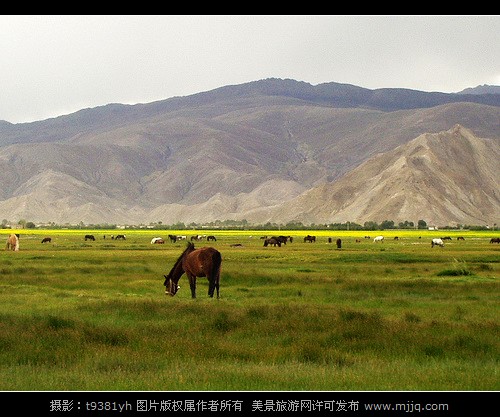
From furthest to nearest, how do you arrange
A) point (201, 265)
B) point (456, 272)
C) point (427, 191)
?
point (427, 191) → point (456, 272) → point (201, 265)

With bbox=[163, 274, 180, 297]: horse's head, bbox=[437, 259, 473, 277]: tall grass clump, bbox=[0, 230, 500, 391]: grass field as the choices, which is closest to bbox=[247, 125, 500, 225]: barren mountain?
bbox=[437, 259, 473, 277]: tall grass clump

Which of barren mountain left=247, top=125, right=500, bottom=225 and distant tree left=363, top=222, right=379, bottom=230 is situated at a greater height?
barren mountain left=247, top=125, right=500, bottom=225

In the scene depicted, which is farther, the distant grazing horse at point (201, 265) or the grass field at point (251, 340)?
the distant grazing horse at point (201, 265)

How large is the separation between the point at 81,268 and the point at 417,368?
108 feet

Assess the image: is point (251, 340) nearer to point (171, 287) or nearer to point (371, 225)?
point (171, 287)

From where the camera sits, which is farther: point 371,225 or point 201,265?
point 371,225

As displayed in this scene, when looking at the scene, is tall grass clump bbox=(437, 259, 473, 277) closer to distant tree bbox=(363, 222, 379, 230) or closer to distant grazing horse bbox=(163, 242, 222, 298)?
distant grazing horse bbox=(163, 242, 222, 298)

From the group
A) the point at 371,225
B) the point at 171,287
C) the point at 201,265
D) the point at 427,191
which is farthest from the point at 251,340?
the point at 427,191

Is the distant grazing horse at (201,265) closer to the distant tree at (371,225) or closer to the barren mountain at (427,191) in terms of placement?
the distant tree at (371,225)

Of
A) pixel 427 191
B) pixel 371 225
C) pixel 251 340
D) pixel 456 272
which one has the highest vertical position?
pixel 427 191

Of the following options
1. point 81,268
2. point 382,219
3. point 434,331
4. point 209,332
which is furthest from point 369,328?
point 382,219

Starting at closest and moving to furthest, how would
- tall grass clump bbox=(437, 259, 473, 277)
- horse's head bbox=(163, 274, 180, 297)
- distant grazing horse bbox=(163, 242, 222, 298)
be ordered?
distant grazing horse bbox=(163, 242, 222, 298), horse's head bbox=(163, 274, 180, 297), tall grass clump bbox=(437, 259, 473, 277)

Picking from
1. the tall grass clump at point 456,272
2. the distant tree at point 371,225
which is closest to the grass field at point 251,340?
the tall grass clump at point 456,272
